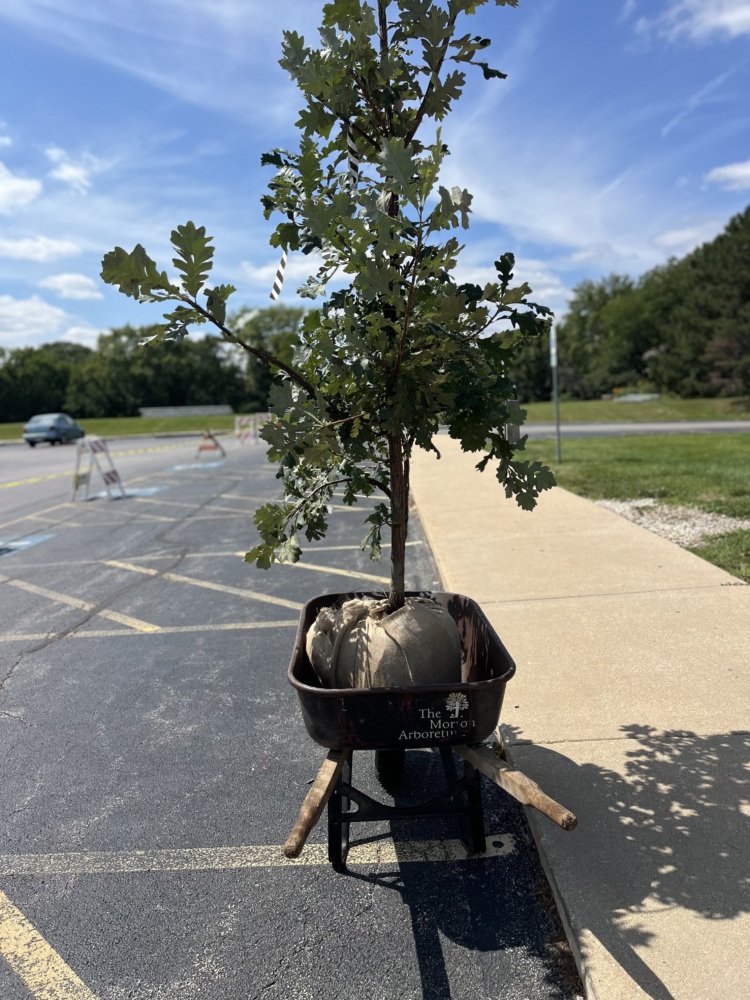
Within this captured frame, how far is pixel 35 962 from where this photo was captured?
7.70 ft

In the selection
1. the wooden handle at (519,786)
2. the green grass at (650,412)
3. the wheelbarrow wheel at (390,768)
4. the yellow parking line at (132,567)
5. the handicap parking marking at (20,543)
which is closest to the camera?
the wooden handle at (519,786)

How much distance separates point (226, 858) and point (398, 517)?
Result: 155 centimetres

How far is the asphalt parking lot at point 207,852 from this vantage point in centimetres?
225

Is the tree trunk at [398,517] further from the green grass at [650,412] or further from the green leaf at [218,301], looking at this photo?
the green grass at [650,412]

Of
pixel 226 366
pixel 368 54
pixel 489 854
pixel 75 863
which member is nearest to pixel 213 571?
pixel 75 863

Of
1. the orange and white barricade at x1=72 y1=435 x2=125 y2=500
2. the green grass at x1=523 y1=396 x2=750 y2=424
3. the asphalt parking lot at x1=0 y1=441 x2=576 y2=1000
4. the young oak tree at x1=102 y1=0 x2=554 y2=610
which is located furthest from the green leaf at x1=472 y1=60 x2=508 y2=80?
the green grass at x1=523 y1=396 x2=750 y2=424

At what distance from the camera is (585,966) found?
6.89 feet

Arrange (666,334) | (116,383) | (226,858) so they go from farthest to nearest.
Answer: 1. (116,383)
2. (666,334)
3. (226,858)

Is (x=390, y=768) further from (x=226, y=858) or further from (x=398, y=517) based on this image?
(x=398, y=517)

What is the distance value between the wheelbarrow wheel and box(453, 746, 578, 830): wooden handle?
0.68m

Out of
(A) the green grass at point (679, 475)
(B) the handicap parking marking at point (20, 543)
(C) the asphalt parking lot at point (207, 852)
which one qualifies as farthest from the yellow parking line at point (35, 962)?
(B) the handicap parking marking at point (20, 543)

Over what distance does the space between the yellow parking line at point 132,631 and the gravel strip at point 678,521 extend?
414 cm

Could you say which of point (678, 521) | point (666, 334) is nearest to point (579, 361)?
point (666, 334)

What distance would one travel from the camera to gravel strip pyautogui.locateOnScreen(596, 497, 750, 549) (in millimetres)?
7322
